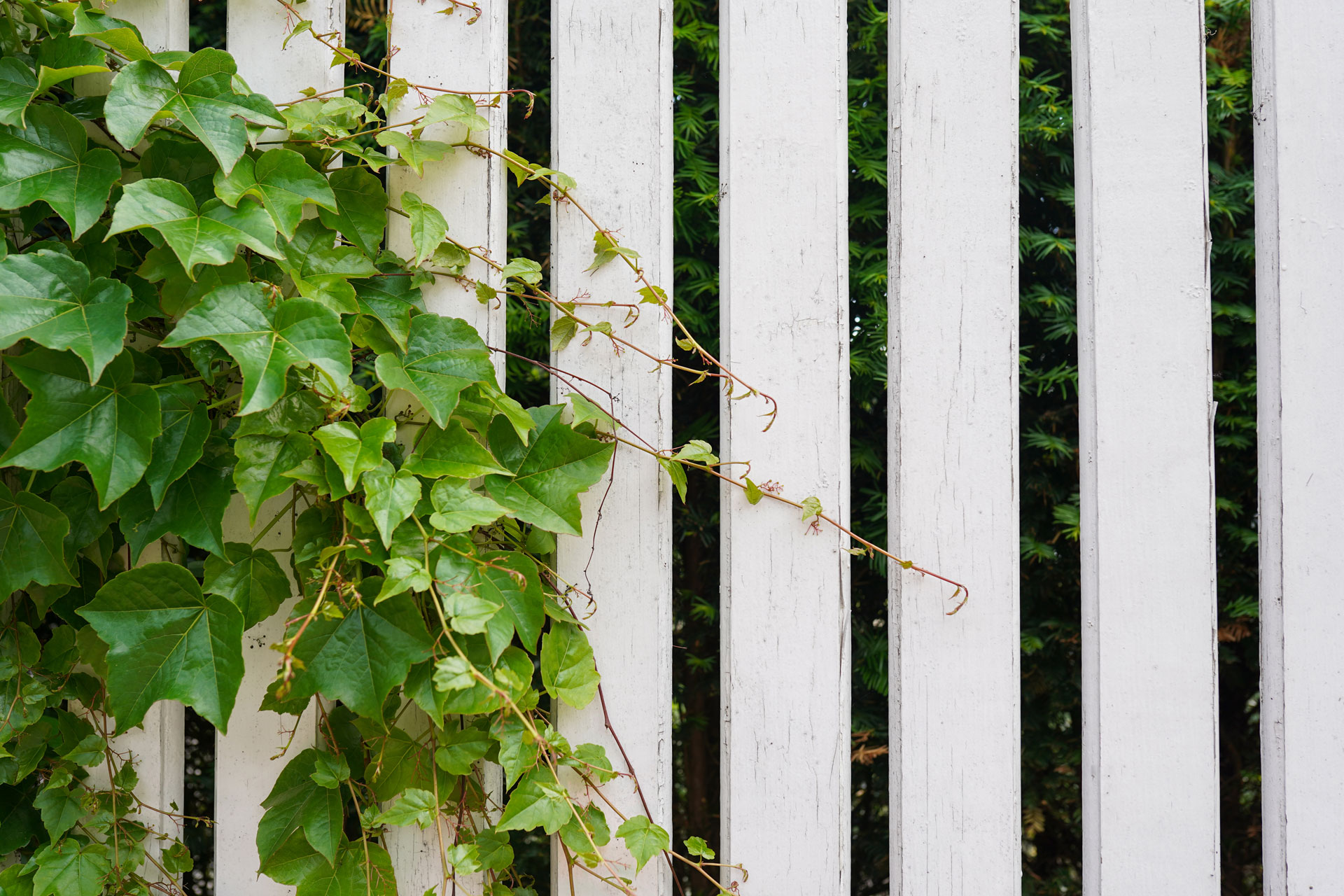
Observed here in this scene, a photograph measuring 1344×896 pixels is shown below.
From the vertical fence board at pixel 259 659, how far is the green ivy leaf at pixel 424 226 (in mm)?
205

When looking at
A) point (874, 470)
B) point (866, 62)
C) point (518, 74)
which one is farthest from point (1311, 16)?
point (518, 74)

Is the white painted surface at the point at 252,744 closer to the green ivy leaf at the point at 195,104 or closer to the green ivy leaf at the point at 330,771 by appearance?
the green ivy leaf at the point at 330,771

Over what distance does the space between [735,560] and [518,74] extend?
3.35 feet

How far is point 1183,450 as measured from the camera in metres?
0.91

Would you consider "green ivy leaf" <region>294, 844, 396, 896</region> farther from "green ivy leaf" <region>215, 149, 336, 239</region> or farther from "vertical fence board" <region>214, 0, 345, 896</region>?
"green ivy leaf" <region>215, 149, 336, 239</region>

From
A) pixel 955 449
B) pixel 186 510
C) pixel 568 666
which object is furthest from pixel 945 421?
pixel 186 510

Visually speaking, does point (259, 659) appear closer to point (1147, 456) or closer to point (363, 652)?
point (363, 652)

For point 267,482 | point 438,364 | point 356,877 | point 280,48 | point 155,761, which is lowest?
point 356,877

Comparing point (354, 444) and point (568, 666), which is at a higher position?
point (354, 444)

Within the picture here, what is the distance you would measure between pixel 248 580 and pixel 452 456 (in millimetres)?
253

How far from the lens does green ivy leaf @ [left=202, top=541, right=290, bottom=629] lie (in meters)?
0.78

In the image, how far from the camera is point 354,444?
71cm

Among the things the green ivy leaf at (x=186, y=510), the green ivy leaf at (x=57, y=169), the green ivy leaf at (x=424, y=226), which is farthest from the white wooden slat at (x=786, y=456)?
the green ivy leaf at (x=57, y=169)

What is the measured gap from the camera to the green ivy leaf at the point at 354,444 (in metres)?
0.70
